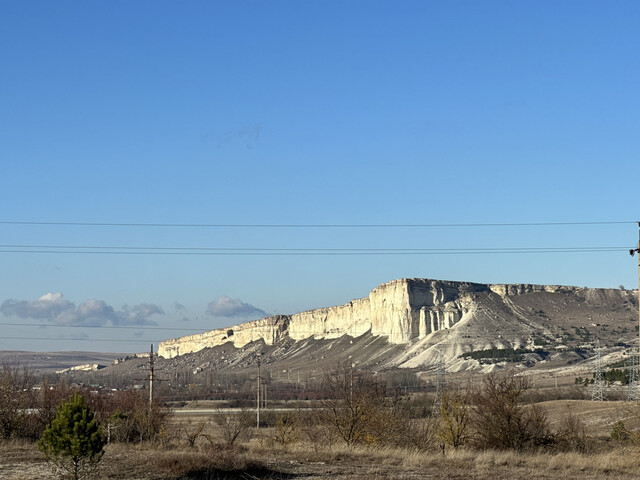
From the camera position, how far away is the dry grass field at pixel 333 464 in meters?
22.9

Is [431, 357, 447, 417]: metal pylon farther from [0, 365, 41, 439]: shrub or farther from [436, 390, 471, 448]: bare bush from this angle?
[0, 365, 41, 439]: shrub

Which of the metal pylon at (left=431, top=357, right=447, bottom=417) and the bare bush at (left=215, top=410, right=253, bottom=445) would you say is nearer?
the bare bush at (left=215, top=410, right=253, bottom=445)

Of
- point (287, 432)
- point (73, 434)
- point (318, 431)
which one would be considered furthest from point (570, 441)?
point (73, 434)

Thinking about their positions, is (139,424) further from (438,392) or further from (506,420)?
(438,392)

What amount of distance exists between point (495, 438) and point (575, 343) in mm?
141622

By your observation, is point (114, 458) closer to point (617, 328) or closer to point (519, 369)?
point (519, 369)

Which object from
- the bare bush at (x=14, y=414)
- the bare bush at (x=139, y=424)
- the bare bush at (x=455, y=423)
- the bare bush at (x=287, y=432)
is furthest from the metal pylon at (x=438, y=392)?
the bare bush at (x=14, y=414)

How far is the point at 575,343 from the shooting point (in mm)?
164125

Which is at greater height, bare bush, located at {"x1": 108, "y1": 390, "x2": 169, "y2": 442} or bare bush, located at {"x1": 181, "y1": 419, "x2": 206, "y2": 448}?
bare bush, located at {"x1": 108, "y1": 390, "x2": 169, "y2": 442}

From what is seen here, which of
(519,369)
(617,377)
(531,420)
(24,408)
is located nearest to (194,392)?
(519,369)

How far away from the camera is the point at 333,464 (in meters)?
26.0

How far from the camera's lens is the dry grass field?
2291cm

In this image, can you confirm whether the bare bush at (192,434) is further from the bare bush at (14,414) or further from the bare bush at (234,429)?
the bare bush at (14,414)

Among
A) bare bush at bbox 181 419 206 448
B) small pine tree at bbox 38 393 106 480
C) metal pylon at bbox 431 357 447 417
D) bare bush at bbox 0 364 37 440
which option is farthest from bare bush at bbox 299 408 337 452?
small pine tree at bbox 38 393 106 480
